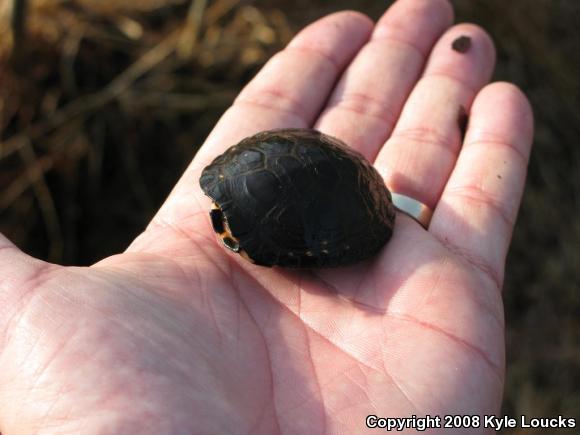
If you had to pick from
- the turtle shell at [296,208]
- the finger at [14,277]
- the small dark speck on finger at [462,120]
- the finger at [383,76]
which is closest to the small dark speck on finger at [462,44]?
the finger at [383,76]

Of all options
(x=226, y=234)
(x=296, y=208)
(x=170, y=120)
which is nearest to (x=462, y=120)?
(x=296, y=208)

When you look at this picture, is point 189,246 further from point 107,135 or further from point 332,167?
point 107,135

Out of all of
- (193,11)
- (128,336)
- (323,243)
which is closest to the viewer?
(128,336)

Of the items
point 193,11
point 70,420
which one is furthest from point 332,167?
point 193,11

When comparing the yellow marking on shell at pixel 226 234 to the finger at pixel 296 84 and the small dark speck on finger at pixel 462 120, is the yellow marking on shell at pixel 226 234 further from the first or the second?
the small dark speck on finger at pixel 462 120

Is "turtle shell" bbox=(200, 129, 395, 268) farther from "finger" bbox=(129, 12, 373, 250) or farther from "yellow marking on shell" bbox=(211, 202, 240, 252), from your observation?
"finger" bbox=(129, 12, 373, 250)

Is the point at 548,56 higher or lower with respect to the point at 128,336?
higher

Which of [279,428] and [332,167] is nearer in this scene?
[279,428]

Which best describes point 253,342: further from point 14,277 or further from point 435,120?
point 435,120
